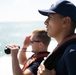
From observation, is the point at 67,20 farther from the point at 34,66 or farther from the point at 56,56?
the point at 34,66

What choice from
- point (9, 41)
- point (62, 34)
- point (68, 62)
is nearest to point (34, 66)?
point (62, 34)

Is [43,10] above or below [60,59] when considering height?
above

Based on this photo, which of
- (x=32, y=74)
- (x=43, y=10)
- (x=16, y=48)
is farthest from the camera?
(x=32, y=74)

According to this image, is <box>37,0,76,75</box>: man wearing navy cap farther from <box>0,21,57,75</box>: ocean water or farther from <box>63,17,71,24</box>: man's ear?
<box>0,21,57,75</box>: ocean water

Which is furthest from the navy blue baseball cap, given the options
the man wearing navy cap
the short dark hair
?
the short dark hair

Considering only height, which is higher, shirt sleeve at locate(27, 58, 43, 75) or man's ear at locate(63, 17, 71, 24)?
man's ear at locate(63, 17, 71, 24)

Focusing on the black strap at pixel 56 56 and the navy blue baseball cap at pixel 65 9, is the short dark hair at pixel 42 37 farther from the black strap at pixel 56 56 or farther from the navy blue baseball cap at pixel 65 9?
the black strap at pixel 56 56

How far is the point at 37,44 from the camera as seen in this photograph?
9.75ft

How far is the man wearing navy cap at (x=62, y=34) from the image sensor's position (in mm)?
1826

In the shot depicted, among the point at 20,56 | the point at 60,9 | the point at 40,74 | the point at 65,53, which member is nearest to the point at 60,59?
the point at 65,53

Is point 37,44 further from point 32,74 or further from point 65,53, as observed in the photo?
point 65,53

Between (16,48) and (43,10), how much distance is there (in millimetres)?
519

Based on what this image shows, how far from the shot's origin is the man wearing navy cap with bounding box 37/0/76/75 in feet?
5.99

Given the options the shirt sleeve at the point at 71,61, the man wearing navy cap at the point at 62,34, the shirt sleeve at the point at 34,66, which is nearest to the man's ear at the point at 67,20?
the man wearing navy cap at the point at 62,34
